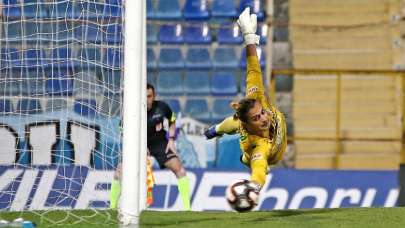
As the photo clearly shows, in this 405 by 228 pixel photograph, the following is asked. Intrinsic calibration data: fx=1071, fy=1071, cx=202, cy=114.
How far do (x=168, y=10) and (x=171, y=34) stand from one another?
0.54 metres

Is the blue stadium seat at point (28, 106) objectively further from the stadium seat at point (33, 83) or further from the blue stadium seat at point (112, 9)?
the blue stadium seat at point (112, 9)

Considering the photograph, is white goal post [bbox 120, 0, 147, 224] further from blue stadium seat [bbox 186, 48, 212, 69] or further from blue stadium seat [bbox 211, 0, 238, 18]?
blue stadium seat [bbox 211, 0, 238, 18]

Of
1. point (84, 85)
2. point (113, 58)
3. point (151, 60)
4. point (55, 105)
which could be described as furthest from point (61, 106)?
point (151, 60)

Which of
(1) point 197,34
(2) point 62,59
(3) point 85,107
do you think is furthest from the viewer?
(1) point 197,34

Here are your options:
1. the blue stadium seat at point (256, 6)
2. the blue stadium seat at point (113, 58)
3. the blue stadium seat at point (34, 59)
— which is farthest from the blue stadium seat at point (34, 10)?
the blue stadium seat at point (256, 6)

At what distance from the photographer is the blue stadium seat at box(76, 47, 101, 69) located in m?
10.1

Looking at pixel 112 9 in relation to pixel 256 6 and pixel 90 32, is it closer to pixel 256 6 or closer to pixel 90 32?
pixel 90 32

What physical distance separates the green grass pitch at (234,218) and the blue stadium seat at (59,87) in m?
1.61

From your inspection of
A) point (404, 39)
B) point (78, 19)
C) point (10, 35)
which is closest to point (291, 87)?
point (404, 39)

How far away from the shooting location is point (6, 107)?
10805 millimetres

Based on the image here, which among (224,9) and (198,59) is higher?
(224,9)

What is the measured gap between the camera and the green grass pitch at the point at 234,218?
8.77 metres

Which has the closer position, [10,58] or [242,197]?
[242,197]

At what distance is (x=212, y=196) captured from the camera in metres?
16.1
